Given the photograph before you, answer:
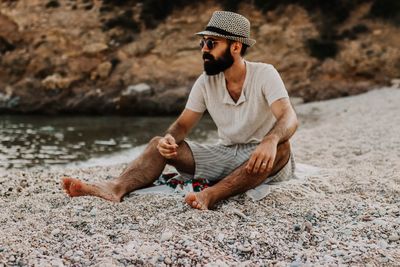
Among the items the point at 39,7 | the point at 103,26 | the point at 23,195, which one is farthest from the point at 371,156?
the point at 39,7

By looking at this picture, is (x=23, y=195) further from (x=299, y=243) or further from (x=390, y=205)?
(x=390, y=205)

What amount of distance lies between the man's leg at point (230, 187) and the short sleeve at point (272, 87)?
454mm

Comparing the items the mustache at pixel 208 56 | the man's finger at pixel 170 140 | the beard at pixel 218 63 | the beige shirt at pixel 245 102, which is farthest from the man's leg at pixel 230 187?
the mustache at pixel 208 56

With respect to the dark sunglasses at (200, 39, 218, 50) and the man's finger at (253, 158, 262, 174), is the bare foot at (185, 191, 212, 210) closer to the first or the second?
the man's finger at (253, 158, 262, 174)

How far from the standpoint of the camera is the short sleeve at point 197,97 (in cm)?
527

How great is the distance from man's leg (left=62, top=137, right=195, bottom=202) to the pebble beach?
0.10 m

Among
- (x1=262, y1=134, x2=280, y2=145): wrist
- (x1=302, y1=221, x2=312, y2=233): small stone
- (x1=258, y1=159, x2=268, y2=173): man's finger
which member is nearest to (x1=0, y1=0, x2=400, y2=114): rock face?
(x1=262, y1=134, x2=280, y2=145): wrist

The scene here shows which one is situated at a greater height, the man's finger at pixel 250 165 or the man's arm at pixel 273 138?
the man's arm at pixel 273 138

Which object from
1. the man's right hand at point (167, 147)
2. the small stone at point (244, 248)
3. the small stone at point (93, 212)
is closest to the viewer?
the small stone at point (244, 248)

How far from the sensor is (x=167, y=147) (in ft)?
15.4

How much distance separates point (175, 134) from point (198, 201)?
1027 millimetres

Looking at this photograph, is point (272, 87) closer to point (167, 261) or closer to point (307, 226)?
point (307, 226)

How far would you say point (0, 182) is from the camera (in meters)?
5.96

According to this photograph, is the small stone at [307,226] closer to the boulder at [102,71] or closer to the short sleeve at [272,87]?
the short sleeve at [272,87]
